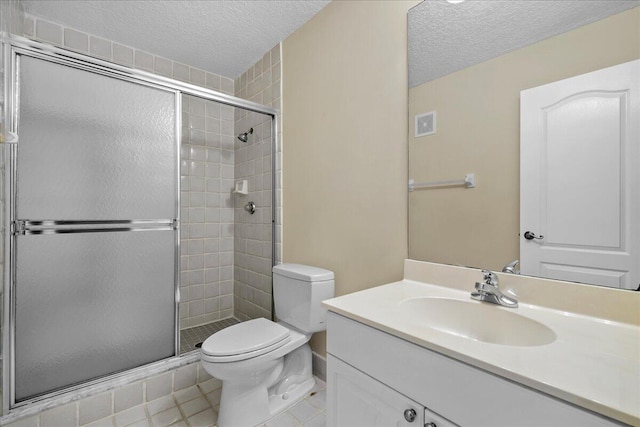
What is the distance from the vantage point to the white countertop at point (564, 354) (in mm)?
498

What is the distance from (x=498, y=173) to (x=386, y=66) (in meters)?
0.78

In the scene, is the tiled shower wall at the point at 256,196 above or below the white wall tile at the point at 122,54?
below

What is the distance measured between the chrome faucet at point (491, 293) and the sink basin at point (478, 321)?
0.02 meters

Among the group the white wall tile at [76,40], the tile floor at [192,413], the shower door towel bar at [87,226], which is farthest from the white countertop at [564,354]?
the white wall tile at [76,40]

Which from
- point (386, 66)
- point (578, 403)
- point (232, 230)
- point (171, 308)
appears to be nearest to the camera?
point (578, 403)

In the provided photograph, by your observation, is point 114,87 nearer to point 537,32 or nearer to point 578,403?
point 537,32

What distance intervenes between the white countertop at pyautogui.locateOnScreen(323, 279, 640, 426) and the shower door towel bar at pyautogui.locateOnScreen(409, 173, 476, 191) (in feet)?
1.59

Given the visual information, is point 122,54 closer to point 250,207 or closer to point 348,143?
point 250,207

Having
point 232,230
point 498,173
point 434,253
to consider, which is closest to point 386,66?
point 498,173

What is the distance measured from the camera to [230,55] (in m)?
2.31

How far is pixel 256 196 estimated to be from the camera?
7.89ft

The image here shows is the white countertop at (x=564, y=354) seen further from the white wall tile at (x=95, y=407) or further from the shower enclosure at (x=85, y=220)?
the white wall tile at (x=95, y=407)

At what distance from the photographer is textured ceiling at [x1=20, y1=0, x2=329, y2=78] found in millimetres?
1743

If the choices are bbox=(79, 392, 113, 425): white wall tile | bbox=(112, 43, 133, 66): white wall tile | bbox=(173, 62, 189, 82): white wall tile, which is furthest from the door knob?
bbox=(112, 43, 133, 66): white wall tile
